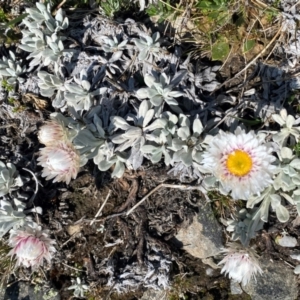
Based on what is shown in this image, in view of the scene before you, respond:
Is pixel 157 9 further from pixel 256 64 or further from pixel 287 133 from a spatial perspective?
pixel 287 133

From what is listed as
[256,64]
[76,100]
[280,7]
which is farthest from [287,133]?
[76,100]

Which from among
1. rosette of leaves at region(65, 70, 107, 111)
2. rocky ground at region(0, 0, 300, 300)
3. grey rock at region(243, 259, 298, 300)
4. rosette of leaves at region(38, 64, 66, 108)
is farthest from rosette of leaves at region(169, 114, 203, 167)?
grey rock at region(243, 259, 298, 300)

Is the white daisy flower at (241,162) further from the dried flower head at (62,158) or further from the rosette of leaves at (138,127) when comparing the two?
the dried flower head at (62,158)

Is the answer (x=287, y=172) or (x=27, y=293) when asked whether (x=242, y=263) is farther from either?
(x=27, y=293)

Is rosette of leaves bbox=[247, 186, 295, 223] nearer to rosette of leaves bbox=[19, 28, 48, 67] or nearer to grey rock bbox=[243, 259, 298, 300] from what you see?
grey rock bbox=[243, 259, 298, 300]

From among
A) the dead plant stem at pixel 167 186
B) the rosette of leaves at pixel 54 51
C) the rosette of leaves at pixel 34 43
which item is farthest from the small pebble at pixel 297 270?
the rosette of leaves at pixel 34 43
